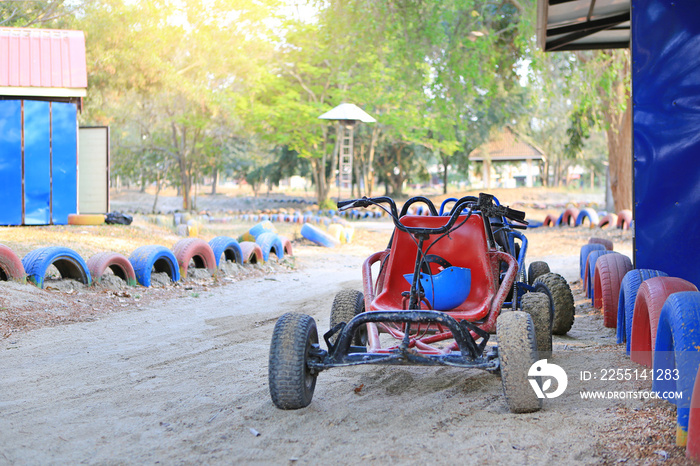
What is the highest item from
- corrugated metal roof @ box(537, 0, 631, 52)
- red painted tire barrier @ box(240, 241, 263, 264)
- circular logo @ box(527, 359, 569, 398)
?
corrugated metal roof @ box(537, 0, 631, 52)

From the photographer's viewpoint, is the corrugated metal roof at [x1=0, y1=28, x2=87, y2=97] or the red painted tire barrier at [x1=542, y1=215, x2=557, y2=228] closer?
the corrugated metal roof at [x1=0, y1=28, x2=87, y2=97]

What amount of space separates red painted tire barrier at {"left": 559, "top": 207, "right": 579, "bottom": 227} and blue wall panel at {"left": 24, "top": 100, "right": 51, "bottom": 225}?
48.6 ft

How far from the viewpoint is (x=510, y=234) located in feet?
20.7

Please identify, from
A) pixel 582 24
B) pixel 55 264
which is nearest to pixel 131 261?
pixel 55 264

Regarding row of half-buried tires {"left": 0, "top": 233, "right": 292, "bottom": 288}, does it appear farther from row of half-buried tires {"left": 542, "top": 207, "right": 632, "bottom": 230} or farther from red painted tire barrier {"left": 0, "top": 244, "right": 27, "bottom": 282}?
row of half-buried tires {"left": 542, "top": 207, "right": 632, "bottom": 230}

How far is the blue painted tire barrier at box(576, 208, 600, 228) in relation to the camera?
19516mm

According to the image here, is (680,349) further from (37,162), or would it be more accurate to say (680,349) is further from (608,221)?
(608,221)

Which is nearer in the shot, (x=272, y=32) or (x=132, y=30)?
(x=132, y=30)

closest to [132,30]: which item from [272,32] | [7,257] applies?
[272,32]

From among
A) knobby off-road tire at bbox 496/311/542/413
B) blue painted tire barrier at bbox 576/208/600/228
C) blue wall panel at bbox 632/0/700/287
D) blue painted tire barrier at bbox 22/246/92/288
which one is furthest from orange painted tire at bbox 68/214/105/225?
blue painted tire barrier at bbox 576/208/600/228

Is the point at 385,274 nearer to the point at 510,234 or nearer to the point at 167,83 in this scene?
the point at 510,234

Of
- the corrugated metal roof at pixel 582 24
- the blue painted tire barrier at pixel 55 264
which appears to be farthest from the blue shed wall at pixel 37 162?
the corrugated metal roof at pixel 582 24

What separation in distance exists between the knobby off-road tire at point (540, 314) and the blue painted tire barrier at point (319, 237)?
36.3ft

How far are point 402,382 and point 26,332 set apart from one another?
380 cm
